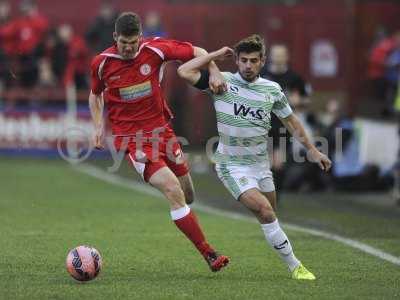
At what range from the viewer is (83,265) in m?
9.59

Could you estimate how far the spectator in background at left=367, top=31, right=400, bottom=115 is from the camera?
26188 mm

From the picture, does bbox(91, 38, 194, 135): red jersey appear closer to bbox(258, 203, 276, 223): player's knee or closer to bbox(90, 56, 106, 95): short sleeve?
bbox(90, 56, 106, 95): short sleeve

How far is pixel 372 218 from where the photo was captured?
15.9 m

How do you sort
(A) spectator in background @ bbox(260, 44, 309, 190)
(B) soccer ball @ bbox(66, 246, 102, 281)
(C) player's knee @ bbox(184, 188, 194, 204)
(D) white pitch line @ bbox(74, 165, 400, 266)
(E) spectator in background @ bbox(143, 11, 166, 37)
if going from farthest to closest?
1. (E) spectator in background @ bbox(143, 11, 166, 37)
2. (A) spectator in background @ bbox(260, 44, 309, 190)
3. (D) white pitch line @ bbox(74, 165, 400, 266)
4. (C) player's knee @ bbox(184, 188, 194, 204)
5. (B) soccer ball @ bbox(66, 246, 102, 281)

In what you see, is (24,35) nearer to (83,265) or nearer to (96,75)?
(96,75)

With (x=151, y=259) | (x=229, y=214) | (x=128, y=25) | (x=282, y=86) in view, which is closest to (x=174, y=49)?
(x=128, y=25)

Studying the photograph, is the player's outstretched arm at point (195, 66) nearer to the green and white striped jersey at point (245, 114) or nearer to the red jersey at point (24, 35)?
the green and white striped jersey at point (245, 114)

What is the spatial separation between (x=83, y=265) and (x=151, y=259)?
5.23 ft

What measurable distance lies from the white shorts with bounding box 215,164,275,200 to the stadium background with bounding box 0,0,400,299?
76 centimetres

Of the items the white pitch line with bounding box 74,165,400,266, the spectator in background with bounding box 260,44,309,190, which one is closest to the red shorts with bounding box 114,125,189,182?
the white pitch line with bounding box 74,165,400,266

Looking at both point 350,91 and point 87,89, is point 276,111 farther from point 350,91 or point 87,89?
point 350,91

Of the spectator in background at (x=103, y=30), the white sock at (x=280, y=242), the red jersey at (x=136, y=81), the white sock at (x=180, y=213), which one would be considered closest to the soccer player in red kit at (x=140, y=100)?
the red jersey at (x=136, y=81)

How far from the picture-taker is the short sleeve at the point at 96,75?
10578 millimetres

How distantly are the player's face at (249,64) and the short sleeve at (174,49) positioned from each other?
1.85 ft
